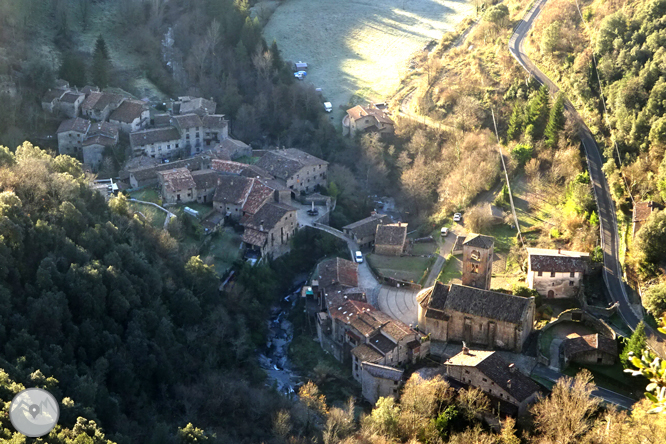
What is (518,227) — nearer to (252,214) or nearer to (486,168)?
(486,168)

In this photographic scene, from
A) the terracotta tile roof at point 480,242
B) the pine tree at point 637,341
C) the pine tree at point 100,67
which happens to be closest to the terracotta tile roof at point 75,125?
the pine tree at point 100,67

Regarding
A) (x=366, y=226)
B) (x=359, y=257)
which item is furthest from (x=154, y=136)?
(x=359, y=257)

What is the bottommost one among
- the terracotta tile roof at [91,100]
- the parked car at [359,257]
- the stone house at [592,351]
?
the parked car at [359,257]

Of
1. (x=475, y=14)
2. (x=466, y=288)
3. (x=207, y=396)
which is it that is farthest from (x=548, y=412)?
(x=475, y=14)

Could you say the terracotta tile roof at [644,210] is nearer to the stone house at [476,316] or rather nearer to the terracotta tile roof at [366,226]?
the stone house at [476,316]

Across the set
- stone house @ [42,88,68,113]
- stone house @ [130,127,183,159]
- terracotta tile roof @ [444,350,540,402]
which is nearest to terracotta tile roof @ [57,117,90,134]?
stone house @ [42,88,68,113]

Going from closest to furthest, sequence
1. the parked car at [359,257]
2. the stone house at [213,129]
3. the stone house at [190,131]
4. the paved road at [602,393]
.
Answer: the paved road at [602,393]
the parked car at [359,257]
the stone house at [190,131]
the stone house at [213,129]

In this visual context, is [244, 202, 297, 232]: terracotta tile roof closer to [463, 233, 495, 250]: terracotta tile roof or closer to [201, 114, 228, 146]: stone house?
[201, 114, 228, 146]: stone house
